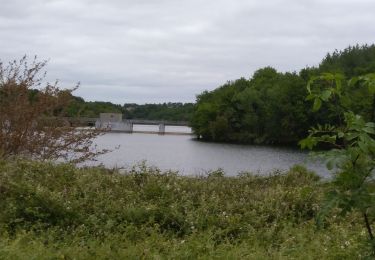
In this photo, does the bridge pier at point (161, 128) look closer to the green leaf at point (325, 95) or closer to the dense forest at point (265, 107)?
the dense forest at point (265, 107)

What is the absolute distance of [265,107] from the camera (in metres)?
82.8

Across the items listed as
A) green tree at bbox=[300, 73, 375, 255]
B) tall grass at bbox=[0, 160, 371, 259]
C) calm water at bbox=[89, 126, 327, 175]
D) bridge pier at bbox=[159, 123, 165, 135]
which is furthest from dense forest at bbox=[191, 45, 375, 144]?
green tree at bbox=[300, 73, 375, 255]

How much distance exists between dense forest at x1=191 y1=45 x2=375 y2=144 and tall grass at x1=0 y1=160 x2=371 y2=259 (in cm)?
6213

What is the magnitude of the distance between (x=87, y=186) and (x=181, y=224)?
1.71 m

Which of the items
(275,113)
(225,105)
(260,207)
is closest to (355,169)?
(260,207)

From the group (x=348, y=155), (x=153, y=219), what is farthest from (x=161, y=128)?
(x=348, y=155)

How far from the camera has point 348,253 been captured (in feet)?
17.4

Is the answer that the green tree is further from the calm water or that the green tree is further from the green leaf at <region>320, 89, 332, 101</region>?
the calm water

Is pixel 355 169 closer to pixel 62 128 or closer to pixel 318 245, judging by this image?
pixel 318 245

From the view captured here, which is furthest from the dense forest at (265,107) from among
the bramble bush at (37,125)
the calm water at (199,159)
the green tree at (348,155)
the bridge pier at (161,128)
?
the green tree at (348,155)

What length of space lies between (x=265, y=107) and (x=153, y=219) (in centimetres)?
7682

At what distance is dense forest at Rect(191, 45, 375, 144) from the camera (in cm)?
7694

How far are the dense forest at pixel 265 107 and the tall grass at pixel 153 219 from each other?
6213 cm

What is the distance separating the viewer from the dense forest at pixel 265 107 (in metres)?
76.9
